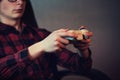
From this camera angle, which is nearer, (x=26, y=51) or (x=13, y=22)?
(x=26, y=51)

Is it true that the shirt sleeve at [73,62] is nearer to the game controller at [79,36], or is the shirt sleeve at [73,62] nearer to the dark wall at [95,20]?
the dark wall at [95,20]

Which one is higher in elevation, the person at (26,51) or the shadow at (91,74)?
the person at (26,51)

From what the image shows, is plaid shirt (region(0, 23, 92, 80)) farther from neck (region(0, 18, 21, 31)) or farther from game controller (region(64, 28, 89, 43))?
game controller (region(64, 28, 89, 43))

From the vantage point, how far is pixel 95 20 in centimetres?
86

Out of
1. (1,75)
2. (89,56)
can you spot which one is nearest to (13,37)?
(1,75)

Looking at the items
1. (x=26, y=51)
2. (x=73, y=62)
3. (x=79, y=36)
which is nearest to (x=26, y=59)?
(x=26, y=51)

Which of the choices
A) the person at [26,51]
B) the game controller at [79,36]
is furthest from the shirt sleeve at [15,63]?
the game controller at [79,36]

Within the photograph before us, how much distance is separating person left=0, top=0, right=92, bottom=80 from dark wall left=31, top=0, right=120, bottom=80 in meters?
0.04

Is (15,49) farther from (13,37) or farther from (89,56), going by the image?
(89,56)

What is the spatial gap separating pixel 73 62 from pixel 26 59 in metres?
0.26

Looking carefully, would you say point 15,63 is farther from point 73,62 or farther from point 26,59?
point 73,62

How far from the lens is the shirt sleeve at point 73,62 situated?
84 cm

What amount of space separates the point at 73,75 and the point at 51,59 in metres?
0.10

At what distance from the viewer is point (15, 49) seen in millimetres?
756
